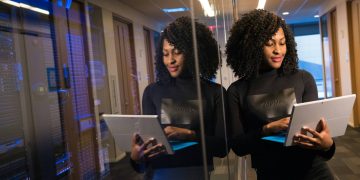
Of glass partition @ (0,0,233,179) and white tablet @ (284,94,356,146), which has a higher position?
glass partition @ (0,0,233,179)

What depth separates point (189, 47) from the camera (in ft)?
2.40

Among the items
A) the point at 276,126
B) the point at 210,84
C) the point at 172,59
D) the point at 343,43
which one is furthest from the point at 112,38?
the point at 343,43

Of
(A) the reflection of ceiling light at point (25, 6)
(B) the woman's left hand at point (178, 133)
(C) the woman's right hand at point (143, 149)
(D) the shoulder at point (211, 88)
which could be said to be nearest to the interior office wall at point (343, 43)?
(D) the shoulder at point (211, 88)

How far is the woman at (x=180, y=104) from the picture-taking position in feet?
1.94

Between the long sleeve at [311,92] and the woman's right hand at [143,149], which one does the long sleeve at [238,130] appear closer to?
the long sleeve at [311,92]

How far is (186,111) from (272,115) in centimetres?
44

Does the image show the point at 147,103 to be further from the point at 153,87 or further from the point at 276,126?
the point at 276,126

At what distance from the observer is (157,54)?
58 cm

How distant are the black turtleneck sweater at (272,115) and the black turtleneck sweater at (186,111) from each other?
0.43 ft

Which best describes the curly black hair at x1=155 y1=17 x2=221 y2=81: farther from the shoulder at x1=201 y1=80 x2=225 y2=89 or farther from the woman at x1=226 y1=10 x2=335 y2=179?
the woman at x1=226 y1=10 x2=335 y2=179

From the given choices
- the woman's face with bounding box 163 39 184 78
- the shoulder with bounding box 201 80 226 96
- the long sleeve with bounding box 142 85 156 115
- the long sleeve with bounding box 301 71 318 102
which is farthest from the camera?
the long sleeve with bounding box 301 71 318 102

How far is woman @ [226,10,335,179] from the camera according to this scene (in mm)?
1052

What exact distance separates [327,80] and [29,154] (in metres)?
6.67

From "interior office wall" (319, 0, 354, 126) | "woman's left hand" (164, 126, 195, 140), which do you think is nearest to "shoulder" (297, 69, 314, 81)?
"woman's left hand" (164, 126, 195, 140)
